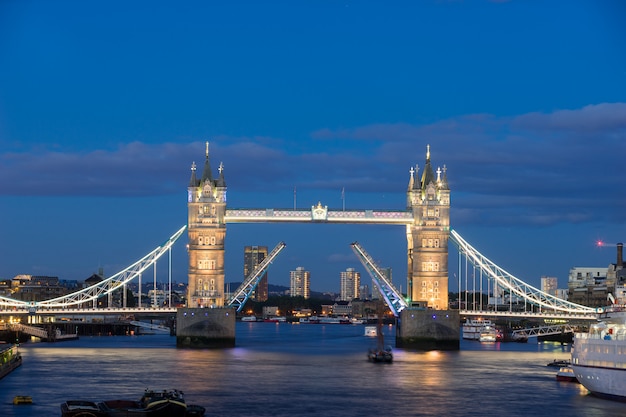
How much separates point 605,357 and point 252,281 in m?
56.3

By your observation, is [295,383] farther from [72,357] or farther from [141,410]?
[72,357]

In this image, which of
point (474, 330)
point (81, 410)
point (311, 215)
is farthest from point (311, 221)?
point (81, 410)

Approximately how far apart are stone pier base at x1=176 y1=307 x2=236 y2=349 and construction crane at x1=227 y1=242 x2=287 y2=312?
402 centimetres

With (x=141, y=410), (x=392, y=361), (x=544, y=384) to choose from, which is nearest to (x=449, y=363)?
(x=392, y=361)

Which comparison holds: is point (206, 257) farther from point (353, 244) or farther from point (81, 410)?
point (81, 410)

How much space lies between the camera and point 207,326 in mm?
114062

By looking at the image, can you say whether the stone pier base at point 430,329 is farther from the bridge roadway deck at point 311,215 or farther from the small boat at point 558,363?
the small boat at point 558,363

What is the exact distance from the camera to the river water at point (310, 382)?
227ft

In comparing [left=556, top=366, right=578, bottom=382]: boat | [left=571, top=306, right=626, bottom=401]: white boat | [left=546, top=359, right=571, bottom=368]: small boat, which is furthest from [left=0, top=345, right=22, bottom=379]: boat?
[left=546, top=359, right=571, bottom=368]: small boat

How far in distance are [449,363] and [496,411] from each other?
31.4m

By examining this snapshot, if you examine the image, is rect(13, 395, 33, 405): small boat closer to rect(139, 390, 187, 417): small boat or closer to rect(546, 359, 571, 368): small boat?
rect(139, 390, 187, 417): small boat

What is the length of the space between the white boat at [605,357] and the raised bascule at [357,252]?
43937 mm

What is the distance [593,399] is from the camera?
72.1 m

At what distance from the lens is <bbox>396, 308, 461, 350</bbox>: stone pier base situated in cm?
11562
